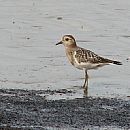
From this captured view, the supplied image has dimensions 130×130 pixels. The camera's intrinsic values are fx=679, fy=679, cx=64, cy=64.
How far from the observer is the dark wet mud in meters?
9.38

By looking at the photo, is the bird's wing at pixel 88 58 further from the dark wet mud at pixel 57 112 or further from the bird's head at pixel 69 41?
the dark wet mud at pixel 57 112

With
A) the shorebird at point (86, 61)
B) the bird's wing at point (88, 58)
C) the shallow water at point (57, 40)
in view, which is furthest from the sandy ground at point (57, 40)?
the bird's wing at point (88, 58)

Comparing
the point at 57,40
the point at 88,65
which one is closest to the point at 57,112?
the point at 88,65

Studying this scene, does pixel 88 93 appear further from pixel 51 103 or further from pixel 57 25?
pixel 57 25

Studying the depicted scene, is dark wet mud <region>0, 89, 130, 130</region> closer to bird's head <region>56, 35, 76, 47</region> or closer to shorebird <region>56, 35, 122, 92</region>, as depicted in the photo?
shorebird <region>56, 35, 122, 92</region>

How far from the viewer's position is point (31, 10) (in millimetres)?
22406

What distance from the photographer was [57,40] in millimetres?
17656

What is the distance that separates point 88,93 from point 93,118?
2498 millimetres

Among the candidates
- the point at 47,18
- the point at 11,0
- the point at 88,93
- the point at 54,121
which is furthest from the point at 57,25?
the point at 54,121

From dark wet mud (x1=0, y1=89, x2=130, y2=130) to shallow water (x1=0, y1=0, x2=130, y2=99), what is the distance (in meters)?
0.59

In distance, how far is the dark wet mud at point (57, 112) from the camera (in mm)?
9375

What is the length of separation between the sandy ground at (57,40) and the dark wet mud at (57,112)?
0.46m

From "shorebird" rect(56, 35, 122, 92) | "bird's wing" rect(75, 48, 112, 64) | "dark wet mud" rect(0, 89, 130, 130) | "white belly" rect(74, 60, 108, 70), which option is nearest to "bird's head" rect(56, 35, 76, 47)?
"shorebird" rect(56, 35, 122, 92)

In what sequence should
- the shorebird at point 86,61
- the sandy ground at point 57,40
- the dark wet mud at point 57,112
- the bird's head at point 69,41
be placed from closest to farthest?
1. the dark wet mud at point 57,112
2. the sandy ground at point 57,40
3. the shorebird at point 86,61
4. the bird's head at point 69,41
